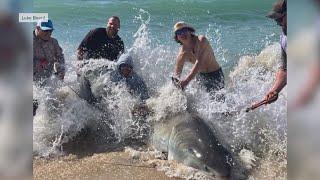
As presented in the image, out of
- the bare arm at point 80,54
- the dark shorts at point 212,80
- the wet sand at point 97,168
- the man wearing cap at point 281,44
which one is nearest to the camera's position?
the man wearing cap at point 281,44

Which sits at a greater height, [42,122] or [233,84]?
[233,84]

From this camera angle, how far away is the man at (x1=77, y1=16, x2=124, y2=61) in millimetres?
4266

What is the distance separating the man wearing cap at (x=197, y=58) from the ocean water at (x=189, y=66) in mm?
43

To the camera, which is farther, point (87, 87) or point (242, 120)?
point (87, 87)

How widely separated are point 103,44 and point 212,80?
0.90m

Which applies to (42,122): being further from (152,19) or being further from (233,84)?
(233,84)

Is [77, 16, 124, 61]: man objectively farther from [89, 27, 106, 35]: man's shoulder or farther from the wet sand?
the wet sand

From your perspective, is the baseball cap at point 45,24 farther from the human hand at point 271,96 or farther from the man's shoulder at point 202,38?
the human hand at point 271,96

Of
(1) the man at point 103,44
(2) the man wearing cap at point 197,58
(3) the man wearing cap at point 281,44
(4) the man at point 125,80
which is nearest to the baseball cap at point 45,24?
(1) the man at point 103,44

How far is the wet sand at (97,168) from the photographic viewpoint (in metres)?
4.29

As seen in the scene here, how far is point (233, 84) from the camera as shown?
423cm

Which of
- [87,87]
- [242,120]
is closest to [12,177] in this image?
[87,87]

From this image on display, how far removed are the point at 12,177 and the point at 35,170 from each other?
198 millimetres

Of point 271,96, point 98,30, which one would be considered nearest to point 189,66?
point 271,96
